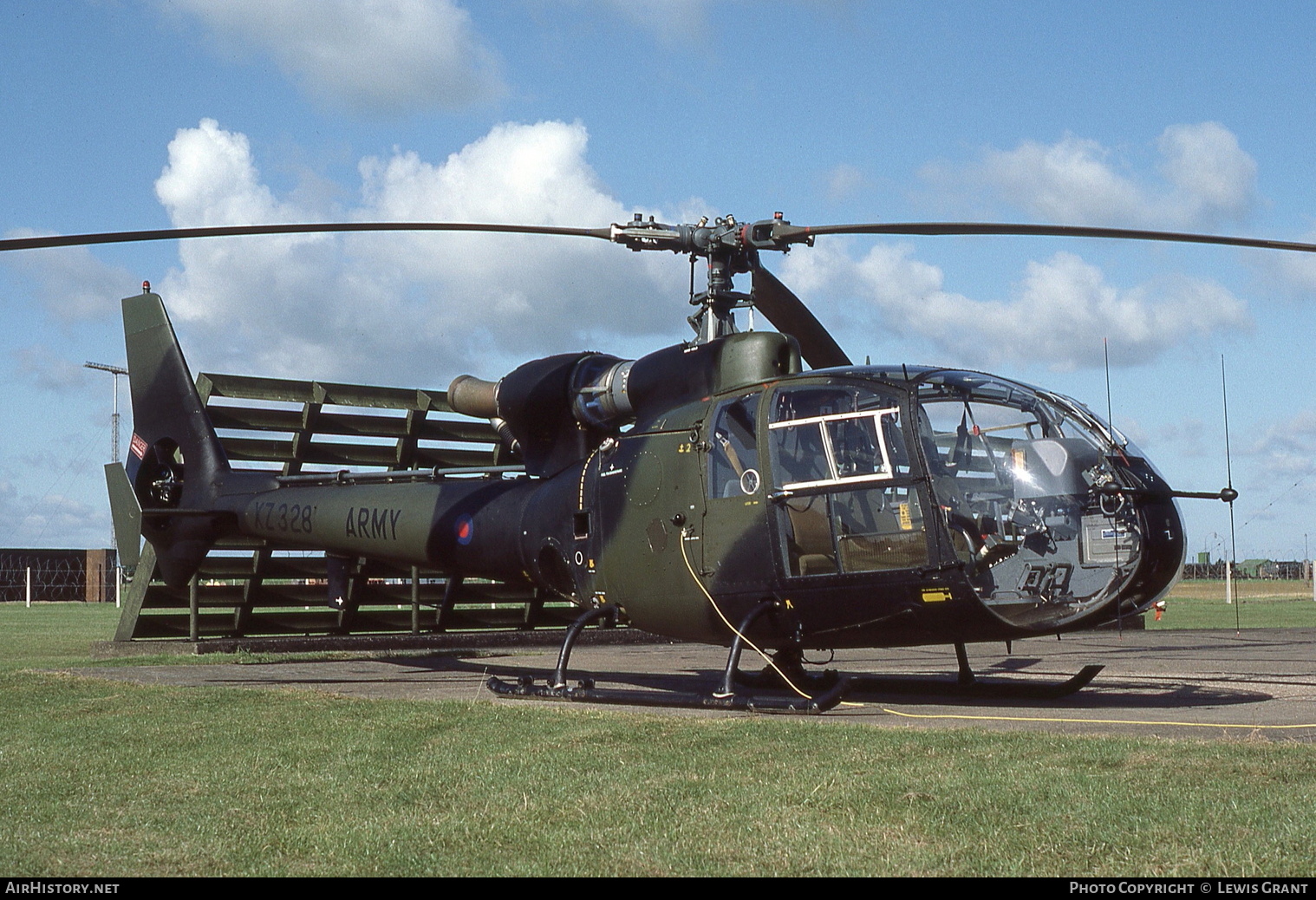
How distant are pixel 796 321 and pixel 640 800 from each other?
6.95 metres

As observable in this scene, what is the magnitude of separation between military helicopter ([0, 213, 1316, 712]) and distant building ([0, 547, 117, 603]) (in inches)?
2323

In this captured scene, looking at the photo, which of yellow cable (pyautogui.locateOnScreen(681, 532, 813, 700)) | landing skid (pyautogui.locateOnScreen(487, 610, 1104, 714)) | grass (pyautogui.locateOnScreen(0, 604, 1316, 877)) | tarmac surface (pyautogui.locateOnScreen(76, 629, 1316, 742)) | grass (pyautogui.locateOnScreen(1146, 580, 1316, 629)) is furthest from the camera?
grass (pyautogui.locateOnScreen(1146, 580, 1316, 629))

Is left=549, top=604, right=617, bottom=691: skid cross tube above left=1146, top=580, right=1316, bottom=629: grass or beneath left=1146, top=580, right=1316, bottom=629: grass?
above

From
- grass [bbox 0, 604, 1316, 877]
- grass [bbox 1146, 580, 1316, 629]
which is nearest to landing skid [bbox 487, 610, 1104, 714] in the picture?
grass [bbox 0, 604, 1316, 877]

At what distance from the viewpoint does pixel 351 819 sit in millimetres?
5906

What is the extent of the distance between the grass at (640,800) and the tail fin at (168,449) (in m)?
6.80

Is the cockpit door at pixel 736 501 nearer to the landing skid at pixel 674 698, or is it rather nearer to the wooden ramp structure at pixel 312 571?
the landing skid at pixel 674 698

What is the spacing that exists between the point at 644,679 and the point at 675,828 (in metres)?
8.86

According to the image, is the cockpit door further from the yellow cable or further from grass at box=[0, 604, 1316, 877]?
grass at box=[0, 604, 1316, 877]

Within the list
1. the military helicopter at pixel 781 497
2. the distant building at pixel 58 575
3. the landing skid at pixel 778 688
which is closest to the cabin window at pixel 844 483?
the military helicopter at pixel 781 497

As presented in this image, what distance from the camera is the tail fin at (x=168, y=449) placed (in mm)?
15977

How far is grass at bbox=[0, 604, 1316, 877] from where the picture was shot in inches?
197

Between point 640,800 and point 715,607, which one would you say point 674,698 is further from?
point 640,800

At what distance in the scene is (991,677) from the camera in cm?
1388
